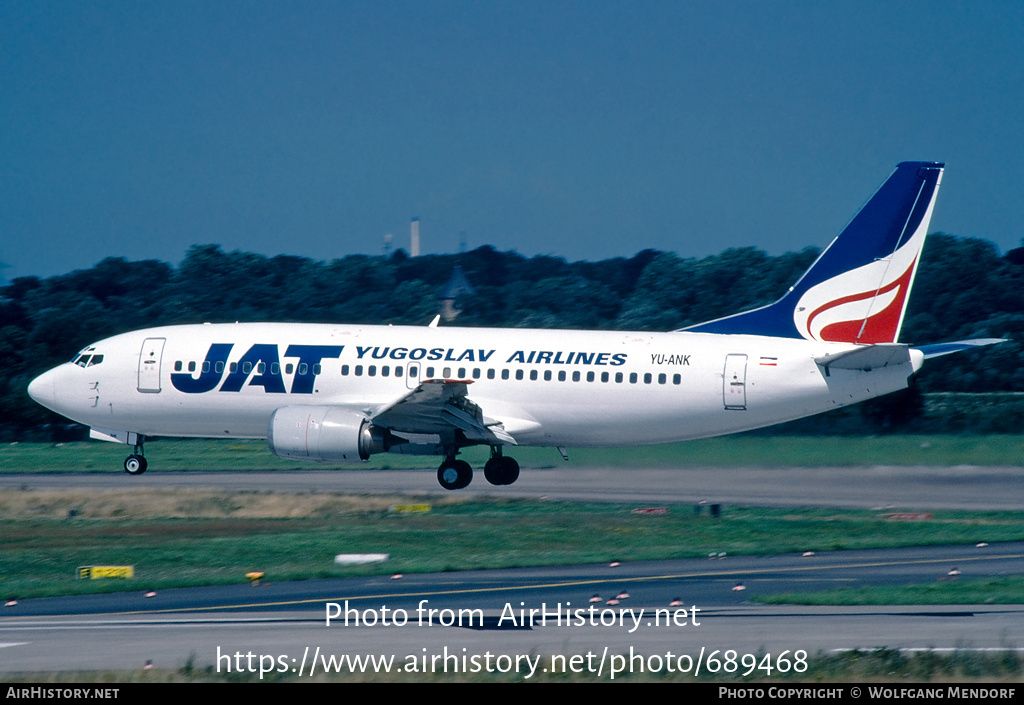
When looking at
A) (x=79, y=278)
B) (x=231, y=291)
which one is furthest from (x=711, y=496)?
(x=79, y=278)

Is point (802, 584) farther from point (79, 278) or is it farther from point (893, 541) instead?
point (79, 278)

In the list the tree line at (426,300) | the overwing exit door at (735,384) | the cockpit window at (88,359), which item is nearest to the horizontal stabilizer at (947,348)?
the overwing exit door at (735,384)

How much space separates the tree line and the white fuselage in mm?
27755

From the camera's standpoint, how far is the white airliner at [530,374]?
29250 millimetres

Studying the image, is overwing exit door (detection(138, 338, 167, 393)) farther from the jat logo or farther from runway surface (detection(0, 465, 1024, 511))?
runway surface (detection(0, 465, 1024, 511))

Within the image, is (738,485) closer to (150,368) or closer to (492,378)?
(492,378)

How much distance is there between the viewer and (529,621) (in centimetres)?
1791

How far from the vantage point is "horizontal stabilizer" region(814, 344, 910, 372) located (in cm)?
2761

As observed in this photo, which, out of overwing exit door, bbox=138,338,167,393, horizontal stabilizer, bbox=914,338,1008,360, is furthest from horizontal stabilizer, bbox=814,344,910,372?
overwing exit door, bbox=138,338,167,393

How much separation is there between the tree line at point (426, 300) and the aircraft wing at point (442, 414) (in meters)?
32.5

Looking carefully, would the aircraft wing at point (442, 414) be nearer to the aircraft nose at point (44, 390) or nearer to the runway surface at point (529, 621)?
the runway surface at point (529, 621)

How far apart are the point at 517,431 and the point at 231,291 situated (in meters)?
60.8

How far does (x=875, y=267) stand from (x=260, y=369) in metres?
15.9

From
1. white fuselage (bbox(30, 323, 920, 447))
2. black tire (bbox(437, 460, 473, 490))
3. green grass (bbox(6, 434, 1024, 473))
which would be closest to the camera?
white fuselage (bbox(30, 323, 920, 447))
